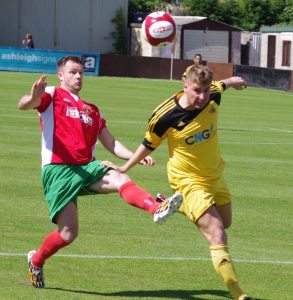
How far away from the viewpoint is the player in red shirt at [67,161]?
31.4ft

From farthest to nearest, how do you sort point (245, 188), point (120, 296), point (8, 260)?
1. point (245, 188)
2. point (8, 260)
3. point (120, 296)

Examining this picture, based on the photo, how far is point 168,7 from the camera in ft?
258

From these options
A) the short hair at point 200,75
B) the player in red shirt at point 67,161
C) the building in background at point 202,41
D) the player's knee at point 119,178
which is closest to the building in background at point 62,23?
the building in background at point 202,41

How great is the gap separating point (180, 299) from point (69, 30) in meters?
61.7

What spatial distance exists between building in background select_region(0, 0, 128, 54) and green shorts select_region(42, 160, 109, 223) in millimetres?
59574

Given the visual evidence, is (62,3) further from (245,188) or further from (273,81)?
(245,188)

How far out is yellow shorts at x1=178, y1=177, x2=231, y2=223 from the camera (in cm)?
917

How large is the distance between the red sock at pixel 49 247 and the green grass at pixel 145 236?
26cm

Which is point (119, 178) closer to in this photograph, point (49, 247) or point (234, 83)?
point (49, 247)

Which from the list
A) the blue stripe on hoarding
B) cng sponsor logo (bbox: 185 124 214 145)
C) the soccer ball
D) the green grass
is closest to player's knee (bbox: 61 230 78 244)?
the green grass

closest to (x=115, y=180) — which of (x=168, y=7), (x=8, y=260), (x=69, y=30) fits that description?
(x=8, y=260)

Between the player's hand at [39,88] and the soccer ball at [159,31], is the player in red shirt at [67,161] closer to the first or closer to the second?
the player's hand at [39,88]

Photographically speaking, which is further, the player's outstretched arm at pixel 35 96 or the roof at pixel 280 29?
the roof at pixel 280 29

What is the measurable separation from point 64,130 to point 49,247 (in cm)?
112
